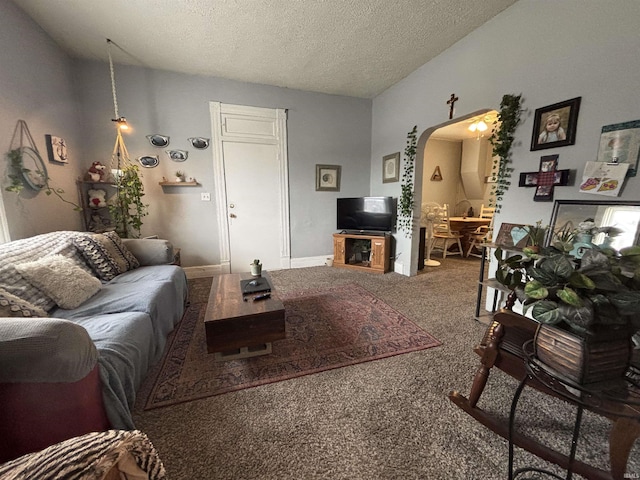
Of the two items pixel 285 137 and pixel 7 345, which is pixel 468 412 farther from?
pixel 285 137

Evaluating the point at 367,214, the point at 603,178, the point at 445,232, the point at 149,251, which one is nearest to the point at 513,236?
the point at 603,178

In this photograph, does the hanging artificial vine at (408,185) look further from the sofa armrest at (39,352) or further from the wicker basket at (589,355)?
the sofa armrest at (39,352)

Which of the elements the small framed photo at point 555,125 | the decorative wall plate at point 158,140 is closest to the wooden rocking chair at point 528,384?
the small framed photo at point 555,125

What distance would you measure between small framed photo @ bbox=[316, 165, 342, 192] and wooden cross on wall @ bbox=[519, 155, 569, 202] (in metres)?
2.50

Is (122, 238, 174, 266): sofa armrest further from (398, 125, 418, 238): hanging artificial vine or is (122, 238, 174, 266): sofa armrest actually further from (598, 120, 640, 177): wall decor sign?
(598, 120, 640, 177): wall decor sign

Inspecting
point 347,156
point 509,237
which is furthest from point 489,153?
point 509,237

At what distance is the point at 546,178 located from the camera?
76.0 inches

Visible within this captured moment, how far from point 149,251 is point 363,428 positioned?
8.06ft

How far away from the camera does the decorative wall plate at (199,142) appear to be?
332cm

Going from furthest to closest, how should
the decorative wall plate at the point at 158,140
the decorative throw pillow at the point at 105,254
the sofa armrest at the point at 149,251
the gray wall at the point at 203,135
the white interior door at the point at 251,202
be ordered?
the white interior door at the point at 251,202 < the decorative wall plate at the point at 158,140 < the gray wall at the point at 203,135 < the sofa armrest at the point at 149,251 < the decorative throw pillow at the point at 105,254

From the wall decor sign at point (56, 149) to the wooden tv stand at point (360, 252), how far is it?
127 inches

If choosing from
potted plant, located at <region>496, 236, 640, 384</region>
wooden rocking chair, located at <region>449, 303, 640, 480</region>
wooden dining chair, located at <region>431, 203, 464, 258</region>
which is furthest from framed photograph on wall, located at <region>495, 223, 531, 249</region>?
wooden dining chair, located at <region>431, 203, 464, 258</region>

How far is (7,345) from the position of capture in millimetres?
811

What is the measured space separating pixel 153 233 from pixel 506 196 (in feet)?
13.2
